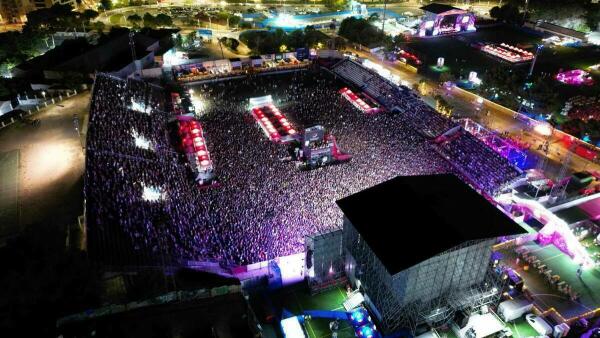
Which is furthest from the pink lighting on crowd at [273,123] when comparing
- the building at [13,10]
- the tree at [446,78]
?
the building at [13,10]

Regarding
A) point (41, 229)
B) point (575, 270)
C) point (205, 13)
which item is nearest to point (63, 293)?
point (41, 229)

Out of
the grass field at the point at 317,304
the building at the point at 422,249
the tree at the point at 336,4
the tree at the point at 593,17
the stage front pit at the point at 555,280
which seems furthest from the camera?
the tree at the point at 336,4

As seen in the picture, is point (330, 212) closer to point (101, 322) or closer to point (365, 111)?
point (101, 322)

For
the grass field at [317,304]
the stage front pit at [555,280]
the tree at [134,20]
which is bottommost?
the grass field at [317,304]

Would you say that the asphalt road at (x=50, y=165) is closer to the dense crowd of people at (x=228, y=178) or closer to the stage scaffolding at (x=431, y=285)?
the dense crowd of people at (x=228, y=178)

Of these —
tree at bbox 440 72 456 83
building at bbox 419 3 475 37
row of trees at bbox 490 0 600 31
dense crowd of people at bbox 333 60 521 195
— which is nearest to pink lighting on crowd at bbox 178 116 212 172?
dense crowd of people at bbox 333 60 521 195

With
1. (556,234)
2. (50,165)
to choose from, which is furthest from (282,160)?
(556,234)

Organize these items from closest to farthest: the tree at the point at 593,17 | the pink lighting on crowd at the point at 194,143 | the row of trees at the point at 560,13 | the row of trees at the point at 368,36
Answer: the pink lighting on crowd at the point at 194,143 → the row of trees at the point at 368,36 → the tree at the point at 593,17 → the row of trees at the point at 560,13

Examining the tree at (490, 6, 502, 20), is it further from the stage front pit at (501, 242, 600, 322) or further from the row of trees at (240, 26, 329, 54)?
the stage front pit at (501, 242, 600, 322)
